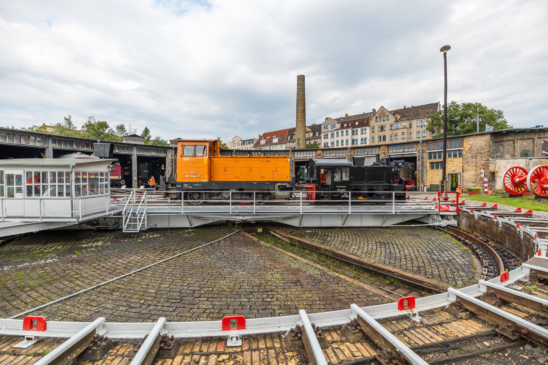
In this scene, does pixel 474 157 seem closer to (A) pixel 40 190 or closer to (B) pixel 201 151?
(B) pixel 201 151

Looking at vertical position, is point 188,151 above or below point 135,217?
above

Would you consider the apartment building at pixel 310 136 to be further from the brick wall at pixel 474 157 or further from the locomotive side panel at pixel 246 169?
the locomotive side panel at pixel 246 169

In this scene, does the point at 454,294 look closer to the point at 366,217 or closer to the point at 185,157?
the point at 366,217

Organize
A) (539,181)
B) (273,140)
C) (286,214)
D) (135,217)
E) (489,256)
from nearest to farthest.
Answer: (489,256)
(135,217)
(286,214)
(539,181)
(273,140)

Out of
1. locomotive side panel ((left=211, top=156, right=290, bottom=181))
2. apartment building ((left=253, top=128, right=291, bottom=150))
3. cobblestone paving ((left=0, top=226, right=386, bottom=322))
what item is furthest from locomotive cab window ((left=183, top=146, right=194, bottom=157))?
apartment building ((left=253, top=128, right=291, bottom=150))

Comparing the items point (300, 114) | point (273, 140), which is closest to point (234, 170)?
point (300, 114)

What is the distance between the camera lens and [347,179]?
13.9 metres

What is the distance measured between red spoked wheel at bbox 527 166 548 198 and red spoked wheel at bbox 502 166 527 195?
7.28 feet

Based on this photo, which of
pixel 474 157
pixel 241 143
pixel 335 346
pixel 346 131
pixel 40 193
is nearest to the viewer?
pixel 335 346

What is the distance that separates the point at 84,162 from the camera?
384 inches

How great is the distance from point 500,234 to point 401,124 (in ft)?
192

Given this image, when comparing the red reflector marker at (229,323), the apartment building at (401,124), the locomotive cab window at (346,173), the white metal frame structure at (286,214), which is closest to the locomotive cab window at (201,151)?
the white metal frame structure at (286,214)

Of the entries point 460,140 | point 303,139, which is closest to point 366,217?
point 460,140

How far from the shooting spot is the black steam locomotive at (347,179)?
45.5 ft
